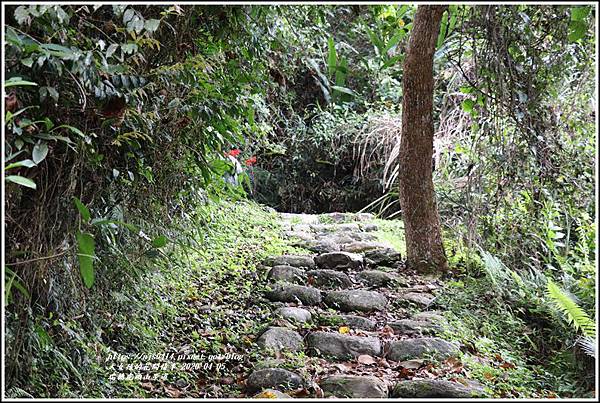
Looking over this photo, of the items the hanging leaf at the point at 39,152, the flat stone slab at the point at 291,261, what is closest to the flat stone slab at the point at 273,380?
the hanging leaf at the point at 39,152

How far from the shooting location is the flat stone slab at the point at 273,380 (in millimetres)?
2135

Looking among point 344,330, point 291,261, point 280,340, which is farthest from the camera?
point 291,261

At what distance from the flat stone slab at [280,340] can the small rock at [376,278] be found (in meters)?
1.15

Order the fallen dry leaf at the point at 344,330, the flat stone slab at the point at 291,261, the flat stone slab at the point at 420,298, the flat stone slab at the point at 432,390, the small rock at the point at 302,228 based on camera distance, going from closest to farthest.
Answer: the flat stone slab at the point at 432,390 < the fallen dry leaf at the point at 344,330 < the flat stone slab at the point at 420,298 < the flat stone slab at the point at 291,261 < the small rock at the point at 302,228

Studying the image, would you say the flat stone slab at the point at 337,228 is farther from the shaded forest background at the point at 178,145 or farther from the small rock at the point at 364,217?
the shaded forest background at the point at 178,145

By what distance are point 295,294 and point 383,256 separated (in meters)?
1.12

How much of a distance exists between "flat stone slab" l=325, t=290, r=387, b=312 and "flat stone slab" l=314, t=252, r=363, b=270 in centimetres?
64

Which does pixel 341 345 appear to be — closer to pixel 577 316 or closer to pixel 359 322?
pixel 359 322

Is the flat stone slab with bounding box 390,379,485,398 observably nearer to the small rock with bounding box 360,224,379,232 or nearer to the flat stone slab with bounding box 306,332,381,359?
the flat stone slab with bounding box 306,332,381,359

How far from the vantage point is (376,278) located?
3.73m

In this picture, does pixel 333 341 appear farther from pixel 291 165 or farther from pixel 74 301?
pixel 291 165

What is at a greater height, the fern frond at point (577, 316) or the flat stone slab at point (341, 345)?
the fern frond at point (577, 316)

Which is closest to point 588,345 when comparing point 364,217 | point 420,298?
point 420,298

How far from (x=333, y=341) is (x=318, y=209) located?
484 cm
